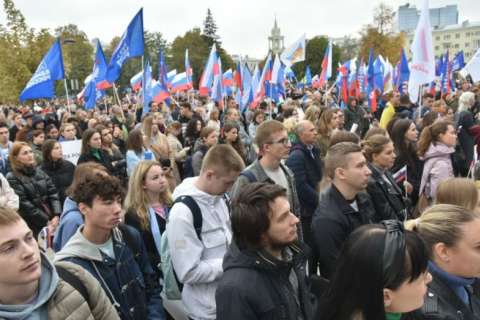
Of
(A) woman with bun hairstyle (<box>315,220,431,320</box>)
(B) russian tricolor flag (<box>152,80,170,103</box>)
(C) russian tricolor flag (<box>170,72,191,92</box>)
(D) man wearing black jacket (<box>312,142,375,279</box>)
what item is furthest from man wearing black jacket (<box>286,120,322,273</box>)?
(C) russian tricolor flag (<box>170,72,191,92</box>)

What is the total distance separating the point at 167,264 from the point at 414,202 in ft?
12.6

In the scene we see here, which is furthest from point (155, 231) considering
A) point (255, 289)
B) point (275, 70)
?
point (275, 70)

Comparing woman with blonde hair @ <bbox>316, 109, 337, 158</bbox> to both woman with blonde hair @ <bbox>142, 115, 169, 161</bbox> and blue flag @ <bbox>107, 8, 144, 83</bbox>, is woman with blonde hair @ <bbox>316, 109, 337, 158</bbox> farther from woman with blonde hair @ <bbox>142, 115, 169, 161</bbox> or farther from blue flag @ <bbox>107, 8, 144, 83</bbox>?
blue flag @ <bbox>107, 8, 144, 83</bbox>

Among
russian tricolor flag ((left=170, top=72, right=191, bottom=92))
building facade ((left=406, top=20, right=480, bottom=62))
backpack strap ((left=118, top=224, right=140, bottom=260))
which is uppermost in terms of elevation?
building facade ((left=406, top=20, right=480, bottom=62))

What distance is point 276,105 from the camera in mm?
15945

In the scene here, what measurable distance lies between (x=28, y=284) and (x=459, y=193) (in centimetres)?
290

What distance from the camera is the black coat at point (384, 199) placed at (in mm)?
4195

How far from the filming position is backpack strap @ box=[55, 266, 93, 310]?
2.19m

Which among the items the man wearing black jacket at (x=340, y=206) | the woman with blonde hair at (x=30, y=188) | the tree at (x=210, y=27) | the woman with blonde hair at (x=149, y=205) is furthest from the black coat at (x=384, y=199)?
the tree at (x=210, y=27)

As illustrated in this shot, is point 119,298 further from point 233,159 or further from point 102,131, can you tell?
point 102,131

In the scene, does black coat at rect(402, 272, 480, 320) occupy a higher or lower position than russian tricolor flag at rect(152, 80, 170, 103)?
lower

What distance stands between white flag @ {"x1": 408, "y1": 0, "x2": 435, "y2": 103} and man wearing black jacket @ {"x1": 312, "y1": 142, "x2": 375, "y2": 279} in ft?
16.1

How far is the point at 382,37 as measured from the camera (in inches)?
1762

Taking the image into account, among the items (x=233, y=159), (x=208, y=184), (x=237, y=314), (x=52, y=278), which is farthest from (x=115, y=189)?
(x=237, y=314)
